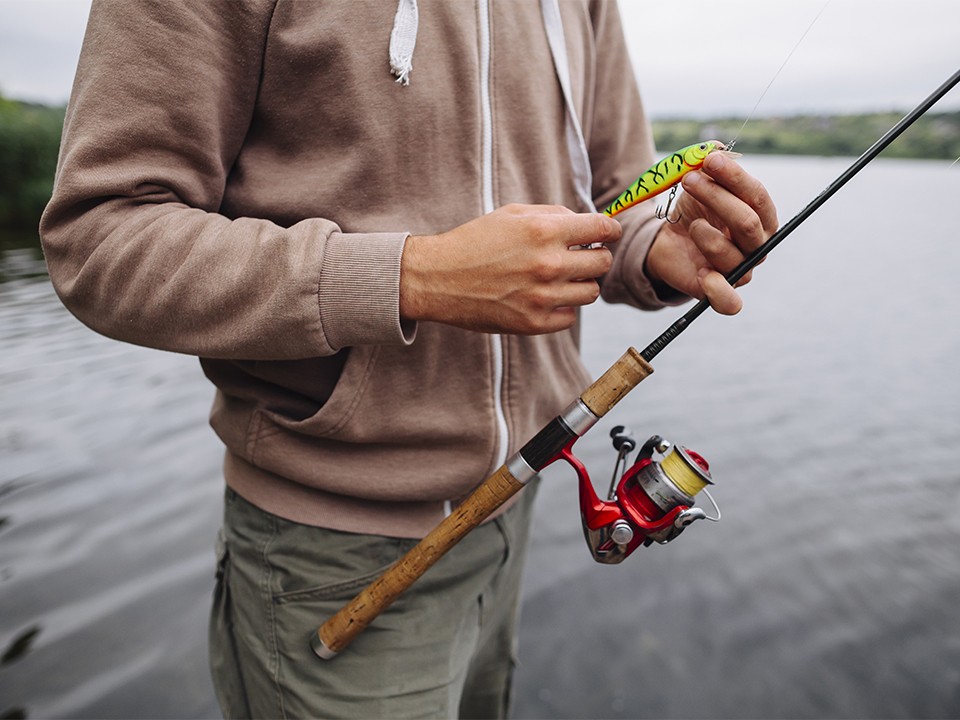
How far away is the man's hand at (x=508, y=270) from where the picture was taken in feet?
3.64

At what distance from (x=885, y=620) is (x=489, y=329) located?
438cm

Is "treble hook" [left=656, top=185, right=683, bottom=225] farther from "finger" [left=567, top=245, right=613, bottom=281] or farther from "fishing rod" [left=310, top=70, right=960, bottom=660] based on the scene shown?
"finger" [left=567, top=245, right=613, bottom=281]

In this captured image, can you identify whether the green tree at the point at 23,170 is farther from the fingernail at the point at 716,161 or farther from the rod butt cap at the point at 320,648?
the fingernail at the point at 716,161

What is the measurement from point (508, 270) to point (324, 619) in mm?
878

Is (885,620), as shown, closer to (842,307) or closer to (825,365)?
(825,365)

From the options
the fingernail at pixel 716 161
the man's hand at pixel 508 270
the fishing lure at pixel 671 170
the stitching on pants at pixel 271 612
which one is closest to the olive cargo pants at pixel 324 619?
the stitching on pants at pixel 271 612

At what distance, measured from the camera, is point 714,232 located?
1.34m

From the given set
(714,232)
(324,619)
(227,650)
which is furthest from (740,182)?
(227,650)

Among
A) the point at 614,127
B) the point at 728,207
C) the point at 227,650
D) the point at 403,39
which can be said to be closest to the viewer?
the point at 728,207

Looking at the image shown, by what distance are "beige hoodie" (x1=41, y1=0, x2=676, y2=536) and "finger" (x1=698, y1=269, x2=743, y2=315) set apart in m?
0.32

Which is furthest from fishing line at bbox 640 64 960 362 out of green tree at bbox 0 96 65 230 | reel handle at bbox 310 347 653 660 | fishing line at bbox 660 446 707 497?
green tree at bbox 0 96 65 230

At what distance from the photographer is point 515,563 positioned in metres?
1.87

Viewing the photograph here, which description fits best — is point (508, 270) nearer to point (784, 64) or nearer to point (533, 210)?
point (533, 210)

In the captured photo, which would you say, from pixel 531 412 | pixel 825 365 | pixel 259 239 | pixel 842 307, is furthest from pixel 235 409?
pixel 842 307
